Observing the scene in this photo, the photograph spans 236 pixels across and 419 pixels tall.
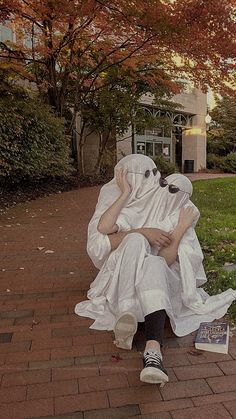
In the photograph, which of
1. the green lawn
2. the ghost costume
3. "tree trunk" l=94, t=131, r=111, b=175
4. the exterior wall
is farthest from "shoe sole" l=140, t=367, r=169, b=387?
the exterior wall

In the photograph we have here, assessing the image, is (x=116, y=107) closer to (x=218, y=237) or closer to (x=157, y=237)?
(x=218, y=237)

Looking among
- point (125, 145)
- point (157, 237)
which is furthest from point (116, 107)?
point (157, 237)

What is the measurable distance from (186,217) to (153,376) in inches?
51.2

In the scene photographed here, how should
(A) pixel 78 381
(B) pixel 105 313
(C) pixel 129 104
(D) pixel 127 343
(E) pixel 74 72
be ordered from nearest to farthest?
(A) pixel 78 381 < (D) pixel 127 343 < (B) pixel 105 313 < (E) pixel 74 72 < (C) pixel 129 104

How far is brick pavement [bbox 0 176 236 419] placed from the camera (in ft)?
6.95

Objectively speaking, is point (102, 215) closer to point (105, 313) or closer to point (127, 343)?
point (105, 313)

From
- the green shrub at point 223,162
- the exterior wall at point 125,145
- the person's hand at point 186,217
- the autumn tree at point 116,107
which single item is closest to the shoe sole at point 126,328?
the person's hand at point 186,217

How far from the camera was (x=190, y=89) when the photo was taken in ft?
82.6

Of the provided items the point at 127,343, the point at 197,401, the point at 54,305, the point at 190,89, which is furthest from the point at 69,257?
the point at 190,89

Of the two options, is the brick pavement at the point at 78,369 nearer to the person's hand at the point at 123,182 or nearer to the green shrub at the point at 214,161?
the person's hand at the point at 123,182

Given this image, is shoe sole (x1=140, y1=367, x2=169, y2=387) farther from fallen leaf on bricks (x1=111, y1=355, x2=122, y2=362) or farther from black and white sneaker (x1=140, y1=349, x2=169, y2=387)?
fallen leaf on bricks (x1=111, y1=355, x2=122, y2=362)

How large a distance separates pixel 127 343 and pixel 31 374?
0.62 meters

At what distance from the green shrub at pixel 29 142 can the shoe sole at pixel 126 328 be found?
717 centimetres

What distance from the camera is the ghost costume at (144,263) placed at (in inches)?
109
